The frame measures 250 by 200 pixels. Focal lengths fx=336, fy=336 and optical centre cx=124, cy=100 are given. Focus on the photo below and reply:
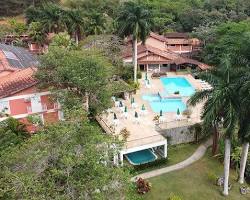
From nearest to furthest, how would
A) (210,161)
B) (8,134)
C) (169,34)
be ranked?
1. (8,134)
2. (210,161)
3. (169,34)

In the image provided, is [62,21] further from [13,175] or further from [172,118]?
[13,175]

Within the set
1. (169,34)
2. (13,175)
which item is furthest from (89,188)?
(169,34)

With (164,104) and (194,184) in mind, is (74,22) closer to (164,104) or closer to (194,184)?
(164,104)

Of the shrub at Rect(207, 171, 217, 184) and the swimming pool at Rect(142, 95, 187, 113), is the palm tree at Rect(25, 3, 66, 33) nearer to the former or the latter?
the swimming pool at Rect(142, 95, 187, 113)

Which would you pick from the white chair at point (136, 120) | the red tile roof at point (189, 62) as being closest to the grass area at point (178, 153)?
the white chair at point (136, 120)

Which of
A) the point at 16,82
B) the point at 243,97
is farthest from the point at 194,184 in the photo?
the point at 16,82

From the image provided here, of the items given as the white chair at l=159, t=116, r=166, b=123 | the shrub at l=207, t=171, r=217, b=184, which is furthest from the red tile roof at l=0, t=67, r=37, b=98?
the shrub at l=207, t=171, r=217, b=184
